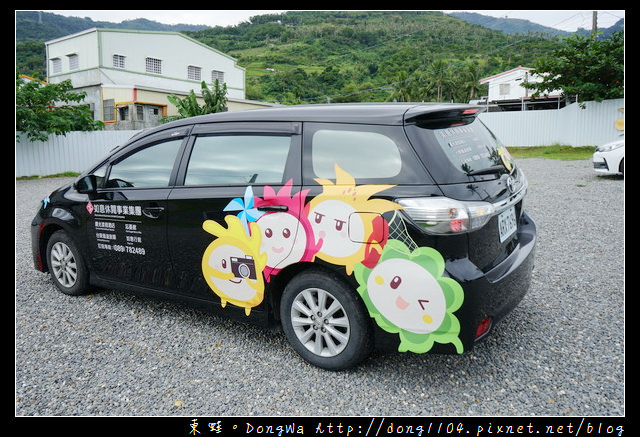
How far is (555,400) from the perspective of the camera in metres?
2.85

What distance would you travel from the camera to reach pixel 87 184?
4.42 metres

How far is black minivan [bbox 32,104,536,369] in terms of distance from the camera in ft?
9.21

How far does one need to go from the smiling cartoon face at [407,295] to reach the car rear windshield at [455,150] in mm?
561

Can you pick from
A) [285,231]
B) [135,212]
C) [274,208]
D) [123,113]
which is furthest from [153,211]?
[123,113]

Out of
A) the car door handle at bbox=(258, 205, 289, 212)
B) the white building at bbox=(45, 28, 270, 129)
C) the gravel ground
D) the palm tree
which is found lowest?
the gravel ground

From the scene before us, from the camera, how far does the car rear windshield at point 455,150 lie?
9.42 feet

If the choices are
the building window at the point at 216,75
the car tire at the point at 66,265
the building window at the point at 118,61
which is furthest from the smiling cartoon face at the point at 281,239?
the building window at the point at 216,75

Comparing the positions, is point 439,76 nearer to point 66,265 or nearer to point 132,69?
point 132,69

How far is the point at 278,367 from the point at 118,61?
3401cm

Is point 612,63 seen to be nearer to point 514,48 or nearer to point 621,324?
point 621,324

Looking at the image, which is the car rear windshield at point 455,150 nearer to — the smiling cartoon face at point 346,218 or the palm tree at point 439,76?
the smiling cartoon face at point 346,218

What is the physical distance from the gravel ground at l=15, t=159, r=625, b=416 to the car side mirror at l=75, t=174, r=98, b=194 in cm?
103

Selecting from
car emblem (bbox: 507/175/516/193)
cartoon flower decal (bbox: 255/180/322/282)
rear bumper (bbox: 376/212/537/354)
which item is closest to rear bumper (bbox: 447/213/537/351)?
rear bumper (bbox: 376/212/537/354)

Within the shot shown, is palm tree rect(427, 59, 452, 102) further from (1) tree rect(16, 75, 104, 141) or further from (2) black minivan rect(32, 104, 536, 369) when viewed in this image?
(2) black minivan rect(32, 104, 536, 369)
